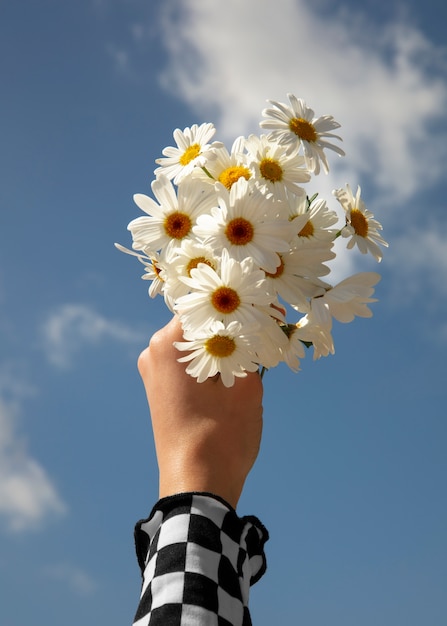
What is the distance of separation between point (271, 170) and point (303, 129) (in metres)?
0.20

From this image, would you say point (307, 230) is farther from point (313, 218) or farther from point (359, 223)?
point (359, 223)

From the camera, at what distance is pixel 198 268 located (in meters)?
1.71

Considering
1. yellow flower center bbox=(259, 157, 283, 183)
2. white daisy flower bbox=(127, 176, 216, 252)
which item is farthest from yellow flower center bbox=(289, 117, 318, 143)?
white daisy flower bbox=(127, 176, 216, 252)

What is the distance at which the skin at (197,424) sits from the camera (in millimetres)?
1753

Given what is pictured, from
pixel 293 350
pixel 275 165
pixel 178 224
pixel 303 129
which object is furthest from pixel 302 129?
pixel 293 350

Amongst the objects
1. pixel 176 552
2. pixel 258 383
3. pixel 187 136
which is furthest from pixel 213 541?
pixel 187 136

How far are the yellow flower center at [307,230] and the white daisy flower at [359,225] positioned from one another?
109 millimetres

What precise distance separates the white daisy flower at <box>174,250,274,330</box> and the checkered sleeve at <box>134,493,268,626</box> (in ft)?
1.46

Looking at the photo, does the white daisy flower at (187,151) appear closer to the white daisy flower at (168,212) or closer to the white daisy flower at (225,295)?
the white daisy flower at (168,212)

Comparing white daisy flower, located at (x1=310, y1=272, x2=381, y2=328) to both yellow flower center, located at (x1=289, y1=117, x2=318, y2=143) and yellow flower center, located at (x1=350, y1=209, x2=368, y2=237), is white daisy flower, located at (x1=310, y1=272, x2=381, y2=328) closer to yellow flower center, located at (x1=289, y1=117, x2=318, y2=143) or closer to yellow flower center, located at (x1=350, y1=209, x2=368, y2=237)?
yellow flower center, located at (x1=350, y1=209, x2=368, y2=237)

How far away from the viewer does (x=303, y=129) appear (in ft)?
6.83

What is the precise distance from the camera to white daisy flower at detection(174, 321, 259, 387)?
168 cm

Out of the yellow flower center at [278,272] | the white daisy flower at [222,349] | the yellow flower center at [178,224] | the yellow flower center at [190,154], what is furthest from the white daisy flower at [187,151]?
the white daisy flower at [222,349]

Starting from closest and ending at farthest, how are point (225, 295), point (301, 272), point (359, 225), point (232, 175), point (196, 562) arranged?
1. point (196, 562)
2. point (225, 295)
3. point (301, 272)
4. point (232, 175)
5. point (359, 225)
